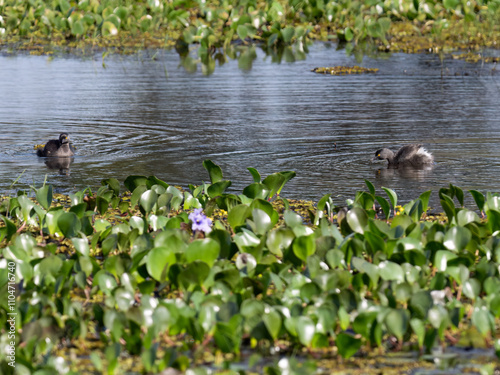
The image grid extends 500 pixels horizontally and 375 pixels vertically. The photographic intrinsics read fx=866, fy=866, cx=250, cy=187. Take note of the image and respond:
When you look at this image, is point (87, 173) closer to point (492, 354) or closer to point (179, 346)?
point (179, 346)

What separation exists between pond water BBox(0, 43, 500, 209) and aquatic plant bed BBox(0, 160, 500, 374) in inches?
70.5

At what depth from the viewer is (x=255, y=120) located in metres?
11.2

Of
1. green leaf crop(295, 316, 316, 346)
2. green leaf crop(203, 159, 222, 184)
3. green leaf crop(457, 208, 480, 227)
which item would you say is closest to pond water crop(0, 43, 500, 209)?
green leaf crop(203, 159, 222, 184)

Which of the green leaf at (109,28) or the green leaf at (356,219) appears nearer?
the green leaf at (356,219)

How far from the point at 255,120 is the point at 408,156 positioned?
10.00 feet

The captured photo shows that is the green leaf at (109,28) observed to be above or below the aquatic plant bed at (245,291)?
above

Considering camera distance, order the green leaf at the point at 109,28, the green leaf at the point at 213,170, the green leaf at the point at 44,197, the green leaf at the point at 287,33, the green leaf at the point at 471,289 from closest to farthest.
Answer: the green leaf at the point at 471,289 < the green leaf at the point at 44,197 < the green leaf at the point at 213,170 < the green leaf at the point at 287,33 < the green leaf at the point at 109,28

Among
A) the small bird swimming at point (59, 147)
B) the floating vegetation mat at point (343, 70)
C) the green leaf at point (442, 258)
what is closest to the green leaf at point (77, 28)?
the floating vegetation mat at point (343, 70)

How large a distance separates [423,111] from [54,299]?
26.5ft

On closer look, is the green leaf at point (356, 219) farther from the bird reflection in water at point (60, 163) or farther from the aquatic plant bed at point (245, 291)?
the bird reflection in water at point (60, 163)

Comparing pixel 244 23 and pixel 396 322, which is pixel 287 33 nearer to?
pixel 244 23

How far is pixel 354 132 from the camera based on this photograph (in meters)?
10.4

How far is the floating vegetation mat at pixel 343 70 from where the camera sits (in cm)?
1537

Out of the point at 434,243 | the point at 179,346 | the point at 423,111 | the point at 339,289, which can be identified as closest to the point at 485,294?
the point at 434,243
